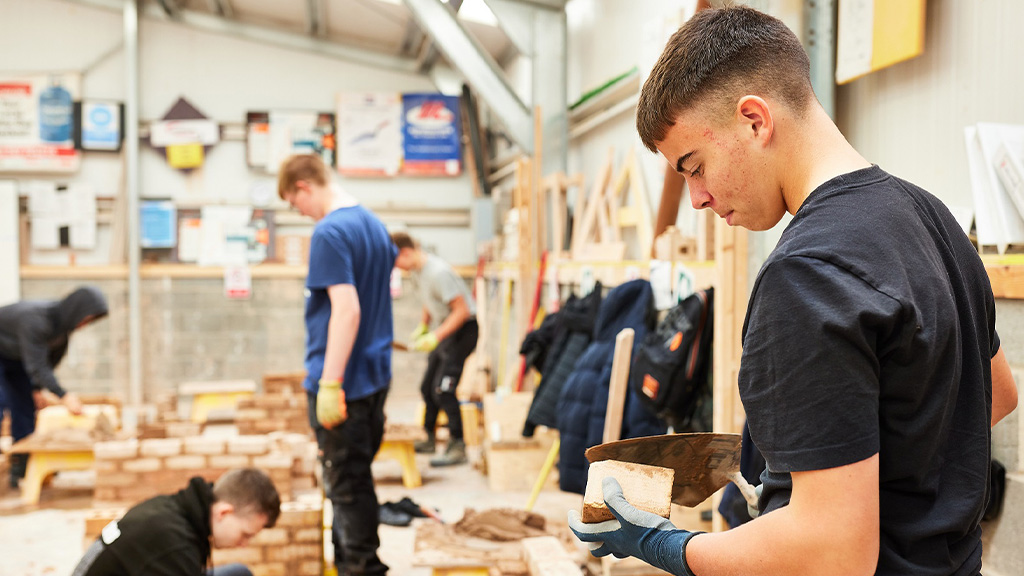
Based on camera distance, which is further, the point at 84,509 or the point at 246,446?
the point at 84,509

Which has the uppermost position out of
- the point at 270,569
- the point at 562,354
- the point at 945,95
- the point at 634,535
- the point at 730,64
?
the point at 945,95

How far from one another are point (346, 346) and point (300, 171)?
0.74 metres

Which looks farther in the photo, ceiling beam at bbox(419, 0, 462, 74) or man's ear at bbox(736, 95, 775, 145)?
ceiling beam at bbox(419, 0, 462, 74)

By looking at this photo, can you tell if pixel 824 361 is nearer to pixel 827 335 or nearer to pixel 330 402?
pixel 827 335

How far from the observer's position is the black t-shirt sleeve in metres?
0.86

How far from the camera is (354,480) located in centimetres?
324

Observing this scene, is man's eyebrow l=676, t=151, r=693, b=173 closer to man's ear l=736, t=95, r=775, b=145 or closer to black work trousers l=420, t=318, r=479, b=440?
man's ear l=736, t=95, r=775, b=145

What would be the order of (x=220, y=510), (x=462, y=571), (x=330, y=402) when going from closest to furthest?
1. (x=220, y=510)
2. (x=330, y=402)
3. (x=462, y=571)

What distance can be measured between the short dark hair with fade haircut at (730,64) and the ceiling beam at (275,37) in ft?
30.7

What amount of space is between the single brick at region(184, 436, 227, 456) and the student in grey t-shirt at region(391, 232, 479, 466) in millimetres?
1631

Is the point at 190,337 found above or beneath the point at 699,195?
beneath

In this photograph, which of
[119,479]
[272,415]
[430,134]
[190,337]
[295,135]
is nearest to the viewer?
[119,479]

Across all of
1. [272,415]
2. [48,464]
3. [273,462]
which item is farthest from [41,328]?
[273,462]

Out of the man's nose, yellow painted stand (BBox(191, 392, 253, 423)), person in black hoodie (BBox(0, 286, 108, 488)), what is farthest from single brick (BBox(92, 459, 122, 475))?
the man's nose
